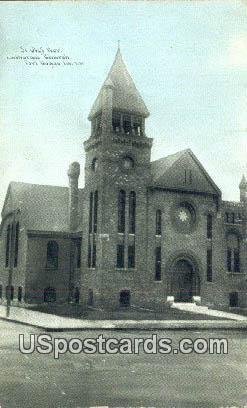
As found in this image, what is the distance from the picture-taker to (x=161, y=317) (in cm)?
2942

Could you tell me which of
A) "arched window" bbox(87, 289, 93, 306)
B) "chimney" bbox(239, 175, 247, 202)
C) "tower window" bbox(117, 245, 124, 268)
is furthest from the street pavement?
"chimney" bbox(239, 175, 247, 202)

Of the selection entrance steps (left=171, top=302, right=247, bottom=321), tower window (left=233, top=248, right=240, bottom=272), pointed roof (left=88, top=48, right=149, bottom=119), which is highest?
pointed roof (left=88, top=48, right=149, bottom=119)

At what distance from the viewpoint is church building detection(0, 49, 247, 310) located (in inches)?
1411

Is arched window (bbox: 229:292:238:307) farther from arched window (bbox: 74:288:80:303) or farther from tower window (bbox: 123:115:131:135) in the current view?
tower window (bbox: 123:115:131:135)

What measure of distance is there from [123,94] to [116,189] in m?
7.08

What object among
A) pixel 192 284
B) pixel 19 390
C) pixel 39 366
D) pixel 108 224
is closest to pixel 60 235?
pixel 108 224

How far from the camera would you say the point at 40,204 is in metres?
42.3

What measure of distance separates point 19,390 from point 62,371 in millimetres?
2341

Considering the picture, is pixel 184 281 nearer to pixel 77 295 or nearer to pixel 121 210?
pixel 121 210

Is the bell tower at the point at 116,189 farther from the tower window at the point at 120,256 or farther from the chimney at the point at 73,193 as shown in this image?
the chimney at the point at 73,193

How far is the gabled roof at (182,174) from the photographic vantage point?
3756cm

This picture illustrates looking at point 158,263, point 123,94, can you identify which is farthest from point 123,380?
point 123,94

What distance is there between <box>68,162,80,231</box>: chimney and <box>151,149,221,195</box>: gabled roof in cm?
714

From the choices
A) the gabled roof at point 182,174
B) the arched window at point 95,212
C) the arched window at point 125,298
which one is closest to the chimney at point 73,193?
the arched window at point 95,212
